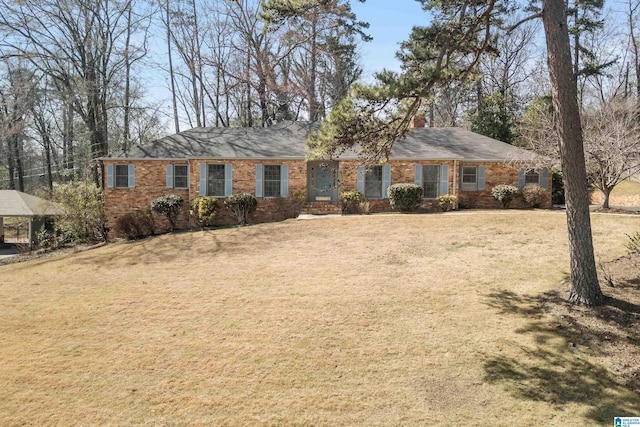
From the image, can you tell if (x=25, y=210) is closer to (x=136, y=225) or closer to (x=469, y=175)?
(x=136, y=225)

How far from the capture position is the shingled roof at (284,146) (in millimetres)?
17422

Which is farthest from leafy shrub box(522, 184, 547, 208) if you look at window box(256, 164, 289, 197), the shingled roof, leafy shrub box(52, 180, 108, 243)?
leafy shrub box(52, 180, 108, 243)

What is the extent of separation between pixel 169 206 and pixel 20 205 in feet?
34.4

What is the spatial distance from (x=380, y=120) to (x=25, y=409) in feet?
22.1

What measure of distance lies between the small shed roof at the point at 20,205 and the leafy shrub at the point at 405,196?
15.8 m

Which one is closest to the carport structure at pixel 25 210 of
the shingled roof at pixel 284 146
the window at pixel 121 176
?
the window at pixel 121 176

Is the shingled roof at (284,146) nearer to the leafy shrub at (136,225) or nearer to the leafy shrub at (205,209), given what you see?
the leafy shrub at (205,209)

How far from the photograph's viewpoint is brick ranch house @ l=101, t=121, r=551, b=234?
17.2 meters

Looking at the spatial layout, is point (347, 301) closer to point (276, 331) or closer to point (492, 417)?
point (276, 331)

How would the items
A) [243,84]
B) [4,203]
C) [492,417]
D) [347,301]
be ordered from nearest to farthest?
[492,417] → [347,301] → [4,203] → [243,84]

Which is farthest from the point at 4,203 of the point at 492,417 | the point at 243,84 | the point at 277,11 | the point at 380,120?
the point at 492,417

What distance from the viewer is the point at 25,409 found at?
4395 mm

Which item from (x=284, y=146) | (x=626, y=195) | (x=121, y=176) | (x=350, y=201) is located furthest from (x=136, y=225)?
(x=626, y=195)

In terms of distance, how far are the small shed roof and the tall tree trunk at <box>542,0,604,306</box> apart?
2024cm
